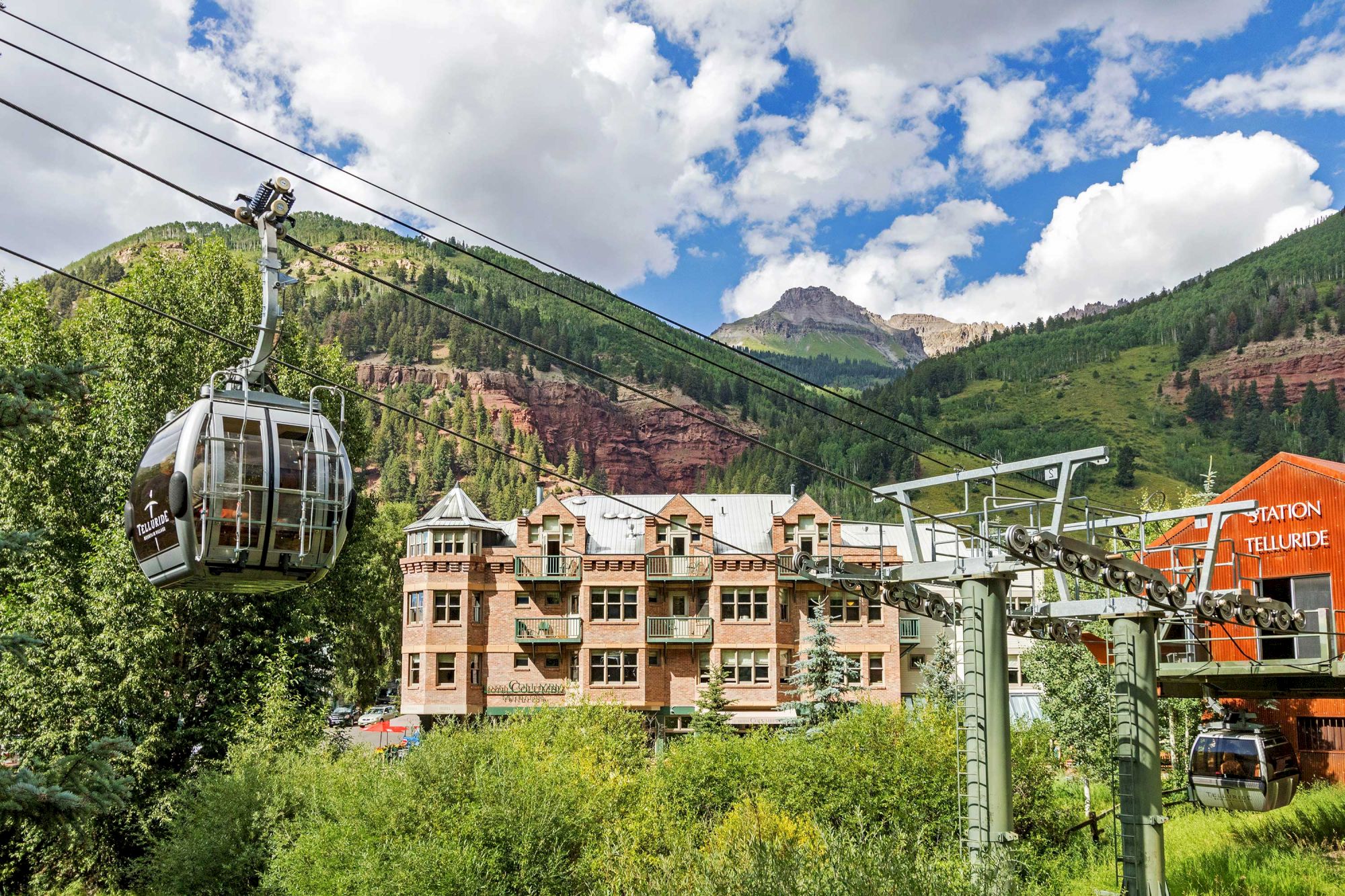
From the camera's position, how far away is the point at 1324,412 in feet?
609

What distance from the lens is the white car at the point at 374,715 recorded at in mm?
74956

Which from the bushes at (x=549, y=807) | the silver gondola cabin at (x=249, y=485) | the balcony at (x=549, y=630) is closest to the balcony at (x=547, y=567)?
the balcony at (x=549, y=630)

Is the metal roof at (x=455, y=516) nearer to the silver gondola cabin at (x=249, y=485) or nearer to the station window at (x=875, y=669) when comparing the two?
the station window at (x=875, y=669)

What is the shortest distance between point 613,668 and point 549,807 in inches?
989

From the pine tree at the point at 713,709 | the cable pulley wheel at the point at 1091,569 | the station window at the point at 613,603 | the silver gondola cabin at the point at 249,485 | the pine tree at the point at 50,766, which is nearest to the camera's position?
the pine tree at the point at 50,766

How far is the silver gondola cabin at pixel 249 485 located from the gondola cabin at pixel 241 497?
13 millimetres

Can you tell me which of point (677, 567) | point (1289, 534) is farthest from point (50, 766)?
point (677, 567)

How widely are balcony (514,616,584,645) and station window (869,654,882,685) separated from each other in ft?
45.3

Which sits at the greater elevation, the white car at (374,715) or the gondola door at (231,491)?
the gondola door at (231,491)

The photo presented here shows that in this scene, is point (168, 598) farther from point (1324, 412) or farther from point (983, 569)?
point (1324, 412)

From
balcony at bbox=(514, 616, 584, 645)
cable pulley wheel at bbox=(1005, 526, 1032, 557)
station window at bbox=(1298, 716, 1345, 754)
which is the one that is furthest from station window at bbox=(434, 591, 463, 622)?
cable pulley wheel at bbox=(1005, 526, 1032, 557)

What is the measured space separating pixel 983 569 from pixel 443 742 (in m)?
18.0

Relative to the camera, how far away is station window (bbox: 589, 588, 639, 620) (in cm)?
5138

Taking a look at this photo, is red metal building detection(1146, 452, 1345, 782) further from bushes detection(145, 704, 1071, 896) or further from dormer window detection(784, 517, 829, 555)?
dormer window detection(784, 517, 829, 555)
